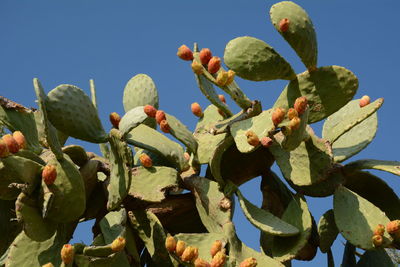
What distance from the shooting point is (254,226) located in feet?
6.68

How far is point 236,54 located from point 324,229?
0.63 m

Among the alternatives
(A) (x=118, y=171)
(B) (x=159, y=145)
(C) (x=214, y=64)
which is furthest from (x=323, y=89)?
(A) (x=118, y=171)

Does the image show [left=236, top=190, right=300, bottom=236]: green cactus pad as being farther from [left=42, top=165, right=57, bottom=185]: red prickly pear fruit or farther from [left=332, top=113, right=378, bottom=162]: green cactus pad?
[left=42, top=165, right=57, bottom=185]: red prickly pear fruit

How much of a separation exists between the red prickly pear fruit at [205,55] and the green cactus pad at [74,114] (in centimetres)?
38

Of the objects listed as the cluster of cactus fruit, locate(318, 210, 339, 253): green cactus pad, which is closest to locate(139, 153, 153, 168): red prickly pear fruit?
the cluster of cactus fruit

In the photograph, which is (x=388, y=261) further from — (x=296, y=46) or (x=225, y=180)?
(x=296, y=46)

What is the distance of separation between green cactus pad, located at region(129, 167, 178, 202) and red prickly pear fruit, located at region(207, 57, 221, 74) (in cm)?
35

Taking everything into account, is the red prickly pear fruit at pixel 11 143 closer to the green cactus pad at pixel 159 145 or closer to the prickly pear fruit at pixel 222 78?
the green cactus pad at pixel 159 145

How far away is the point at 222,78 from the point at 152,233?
52 centimetres

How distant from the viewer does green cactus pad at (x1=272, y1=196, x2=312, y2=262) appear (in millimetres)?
2066

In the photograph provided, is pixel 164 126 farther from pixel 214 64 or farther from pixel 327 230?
pixel 327 230

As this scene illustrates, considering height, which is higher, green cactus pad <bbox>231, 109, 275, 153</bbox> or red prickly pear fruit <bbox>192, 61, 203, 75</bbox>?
red prickly pear fruit <bbox>192, 61, 203, 75</bbox>

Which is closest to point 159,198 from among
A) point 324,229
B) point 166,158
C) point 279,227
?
point 166,158

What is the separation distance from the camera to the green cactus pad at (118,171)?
6.70 feet
